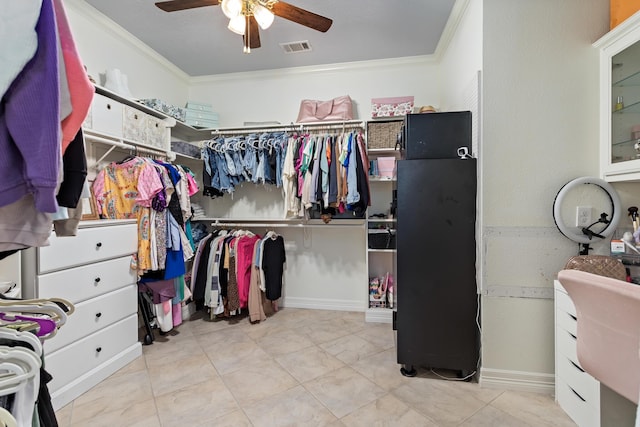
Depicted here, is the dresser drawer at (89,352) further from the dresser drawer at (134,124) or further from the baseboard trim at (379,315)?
the baseboard trim at (379,315)

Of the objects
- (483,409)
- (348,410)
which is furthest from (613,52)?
(348,410)

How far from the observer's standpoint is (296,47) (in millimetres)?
2662

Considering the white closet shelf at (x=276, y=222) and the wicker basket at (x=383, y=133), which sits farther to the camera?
the white closet shelf at (x=276, y=222)

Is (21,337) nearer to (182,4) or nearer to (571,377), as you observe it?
(182,4)

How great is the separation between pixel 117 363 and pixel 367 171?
93.3 inches

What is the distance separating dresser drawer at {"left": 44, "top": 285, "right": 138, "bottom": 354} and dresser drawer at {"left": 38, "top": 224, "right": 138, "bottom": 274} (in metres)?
0.27

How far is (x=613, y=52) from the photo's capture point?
5.12 ft

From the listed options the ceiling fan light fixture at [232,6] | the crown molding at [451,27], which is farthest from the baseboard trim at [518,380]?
the ceiling fan light fixture at [232,6]

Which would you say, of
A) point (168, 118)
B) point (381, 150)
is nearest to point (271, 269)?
point (381, 150)

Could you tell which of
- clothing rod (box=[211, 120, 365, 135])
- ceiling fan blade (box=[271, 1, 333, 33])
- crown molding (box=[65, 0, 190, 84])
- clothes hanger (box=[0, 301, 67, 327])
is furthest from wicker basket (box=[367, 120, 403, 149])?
clothes hanger (box=[0, 301, 67, 327])

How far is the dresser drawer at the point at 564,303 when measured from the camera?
1.50 m

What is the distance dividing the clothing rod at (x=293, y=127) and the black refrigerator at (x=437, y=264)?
1120 mm

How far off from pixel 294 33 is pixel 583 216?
2436 mm

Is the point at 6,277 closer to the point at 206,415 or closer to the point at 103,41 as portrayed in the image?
the point at 206,415
